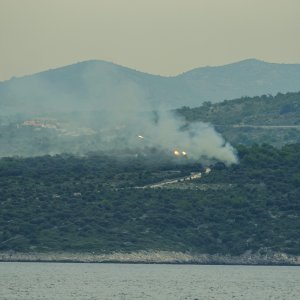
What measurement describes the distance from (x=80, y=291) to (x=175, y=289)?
12601 mm

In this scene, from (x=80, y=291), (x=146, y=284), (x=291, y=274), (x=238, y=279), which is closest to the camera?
(x=80, y=291)

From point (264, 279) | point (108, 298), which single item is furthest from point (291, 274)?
point (108, 298)

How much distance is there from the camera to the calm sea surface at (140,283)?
148875 millimetres

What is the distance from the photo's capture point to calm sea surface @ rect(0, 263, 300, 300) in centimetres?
14888

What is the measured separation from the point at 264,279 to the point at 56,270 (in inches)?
1088

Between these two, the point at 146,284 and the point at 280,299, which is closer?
the point at 280,299

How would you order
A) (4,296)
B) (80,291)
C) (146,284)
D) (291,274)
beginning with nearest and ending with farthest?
1. (4,296)
2. (80,291)
3. (146,284)
4. (291,274)

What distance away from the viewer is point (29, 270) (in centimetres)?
18438

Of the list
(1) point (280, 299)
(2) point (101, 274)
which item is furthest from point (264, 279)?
(1) point (280, 299)

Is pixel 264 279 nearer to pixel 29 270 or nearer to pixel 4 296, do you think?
pixel 29 270

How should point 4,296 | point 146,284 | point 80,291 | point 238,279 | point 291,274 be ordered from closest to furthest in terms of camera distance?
point 4,296, point 80,291, point 146,284, point 238,279, point 291,274

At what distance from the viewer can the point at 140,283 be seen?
549ft

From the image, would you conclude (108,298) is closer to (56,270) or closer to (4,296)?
(4,296)

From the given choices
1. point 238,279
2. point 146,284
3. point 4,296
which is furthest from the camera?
point 238,279
